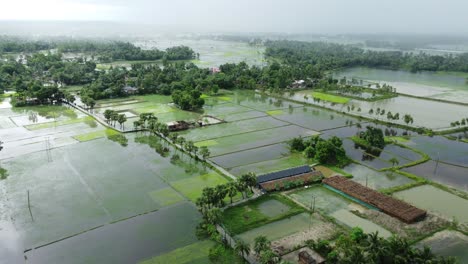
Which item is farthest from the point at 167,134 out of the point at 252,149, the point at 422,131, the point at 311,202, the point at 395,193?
the point at 422,131

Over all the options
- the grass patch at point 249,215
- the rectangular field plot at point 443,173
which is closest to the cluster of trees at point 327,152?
the rectangular field plot at point 443,173

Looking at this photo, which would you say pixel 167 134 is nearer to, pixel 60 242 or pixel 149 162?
pixel 149 162

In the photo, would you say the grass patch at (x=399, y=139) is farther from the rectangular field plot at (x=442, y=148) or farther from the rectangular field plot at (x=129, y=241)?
the rectangular field plot at (x=129, y=241)

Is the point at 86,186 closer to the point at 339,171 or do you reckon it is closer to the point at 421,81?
the point at 339,171

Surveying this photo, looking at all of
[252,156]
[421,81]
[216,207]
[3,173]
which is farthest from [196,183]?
[421,81]

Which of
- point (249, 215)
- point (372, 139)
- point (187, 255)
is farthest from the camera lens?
point (372, 139)

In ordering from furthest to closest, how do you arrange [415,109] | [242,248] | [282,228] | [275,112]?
[415,109]
[275,112]
[282,228]
[242,248]
